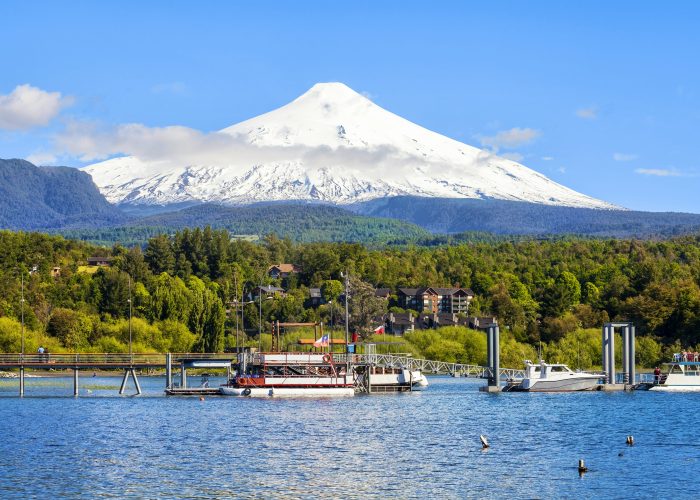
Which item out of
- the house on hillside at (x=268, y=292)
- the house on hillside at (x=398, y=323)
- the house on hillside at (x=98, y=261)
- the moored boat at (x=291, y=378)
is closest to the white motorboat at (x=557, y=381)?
the moored boat at (x=291, y=378)

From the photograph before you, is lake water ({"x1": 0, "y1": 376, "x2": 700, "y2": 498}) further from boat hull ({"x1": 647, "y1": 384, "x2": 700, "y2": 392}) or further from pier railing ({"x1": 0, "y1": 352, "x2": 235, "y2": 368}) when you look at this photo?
boat hull ({"x1": 647, "y1": 384, "x2": 700, "y2": 392})

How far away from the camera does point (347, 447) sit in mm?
59719

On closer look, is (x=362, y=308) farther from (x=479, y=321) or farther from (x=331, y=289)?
(x=331, y=289)

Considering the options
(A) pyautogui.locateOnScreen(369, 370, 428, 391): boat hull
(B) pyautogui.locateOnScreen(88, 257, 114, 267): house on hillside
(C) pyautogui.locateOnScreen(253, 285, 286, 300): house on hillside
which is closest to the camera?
(A) pyautogui.locateOnScreen(369, 370, 428, 391): boat hull

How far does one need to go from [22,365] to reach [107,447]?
131ft

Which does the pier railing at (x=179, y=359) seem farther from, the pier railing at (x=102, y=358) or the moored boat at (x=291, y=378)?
the moored boat at (x=291, y=378)

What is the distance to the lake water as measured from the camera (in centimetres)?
4700

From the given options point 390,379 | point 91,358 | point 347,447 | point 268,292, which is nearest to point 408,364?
point 390,379

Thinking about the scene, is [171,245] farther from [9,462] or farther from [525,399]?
[9,462]

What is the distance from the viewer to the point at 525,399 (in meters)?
94.7

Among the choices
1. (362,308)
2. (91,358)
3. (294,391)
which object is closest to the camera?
(294,391)

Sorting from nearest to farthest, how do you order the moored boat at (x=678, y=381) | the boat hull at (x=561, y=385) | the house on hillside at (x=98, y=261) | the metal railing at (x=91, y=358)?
the metal railing at (x=91, y=358), the boat hull at (x=561, y=385), the moored boat at (x=678, y=381), the house on hillside at (x=98, y=261)

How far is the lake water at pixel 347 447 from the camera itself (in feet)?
154

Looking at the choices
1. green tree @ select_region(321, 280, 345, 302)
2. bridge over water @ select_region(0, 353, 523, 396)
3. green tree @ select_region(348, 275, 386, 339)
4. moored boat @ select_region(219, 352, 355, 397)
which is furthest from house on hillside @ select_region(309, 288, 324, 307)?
moored boat @ select_region(219, 352, 355, 397)
